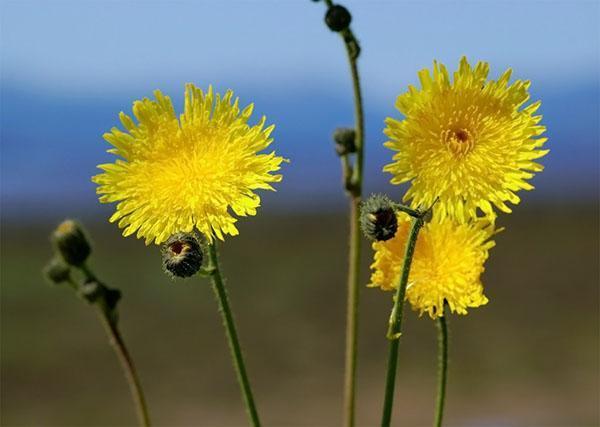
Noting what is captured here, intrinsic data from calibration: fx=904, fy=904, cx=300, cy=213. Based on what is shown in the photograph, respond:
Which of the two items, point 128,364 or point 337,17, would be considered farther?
point 128,364

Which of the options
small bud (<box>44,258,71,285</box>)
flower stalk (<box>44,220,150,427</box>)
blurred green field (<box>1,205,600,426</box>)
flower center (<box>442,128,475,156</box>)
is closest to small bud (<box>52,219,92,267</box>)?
flower stalk (<box>44,220,150,427</box>)

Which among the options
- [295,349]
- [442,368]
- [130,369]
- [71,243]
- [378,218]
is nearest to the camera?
[378,218]

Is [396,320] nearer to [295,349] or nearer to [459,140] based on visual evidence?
[459,140]

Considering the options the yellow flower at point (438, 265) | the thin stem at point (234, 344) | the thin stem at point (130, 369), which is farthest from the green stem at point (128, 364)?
the yellow flower at point (438, 265)

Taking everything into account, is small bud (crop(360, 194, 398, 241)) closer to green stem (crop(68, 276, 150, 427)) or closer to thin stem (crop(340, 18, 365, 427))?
thin stem (crop(340, 18, 365, 427))

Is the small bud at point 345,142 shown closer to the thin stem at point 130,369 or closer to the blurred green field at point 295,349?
the thin stem at point 130,369

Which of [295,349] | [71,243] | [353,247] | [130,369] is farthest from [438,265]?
[295,349]
